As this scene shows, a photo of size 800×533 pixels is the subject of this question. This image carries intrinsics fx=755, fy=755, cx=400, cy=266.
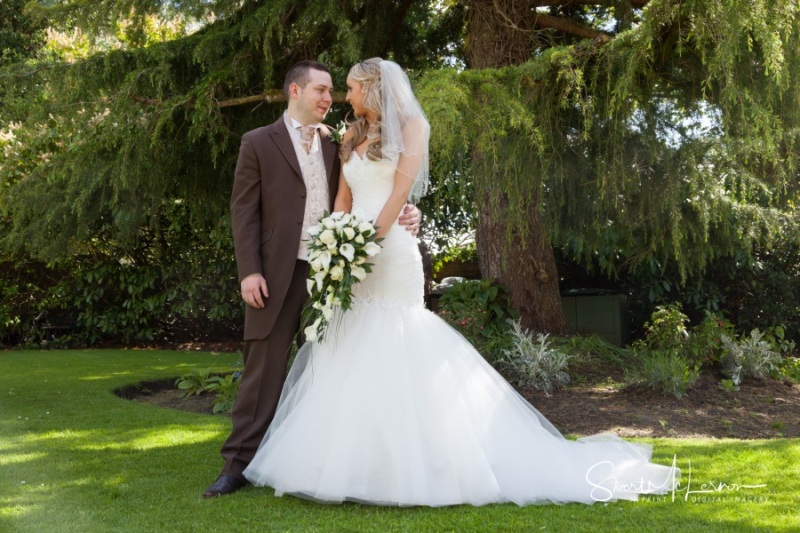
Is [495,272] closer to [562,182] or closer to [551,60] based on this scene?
[562,182]

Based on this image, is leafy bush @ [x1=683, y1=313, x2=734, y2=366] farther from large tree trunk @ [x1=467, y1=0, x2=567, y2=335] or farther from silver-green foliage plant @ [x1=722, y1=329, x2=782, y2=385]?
large tree trunk @ [x1=467, y1=0, x2=567, y2=335]

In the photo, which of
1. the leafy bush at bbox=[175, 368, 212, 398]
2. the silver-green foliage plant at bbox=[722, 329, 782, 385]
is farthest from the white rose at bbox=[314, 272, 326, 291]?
the silver-green foliage plant at bbox=[722, 329, 782, 385]

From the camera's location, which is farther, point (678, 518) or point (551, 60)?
point (551, 60)

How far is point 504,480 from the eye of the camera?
3.13 metres

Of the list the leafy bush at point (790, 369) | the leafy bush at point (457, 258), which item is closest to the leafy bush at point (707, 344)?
the leafy bush at point (790, 369)

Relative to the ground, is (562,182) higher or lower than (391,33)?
lower

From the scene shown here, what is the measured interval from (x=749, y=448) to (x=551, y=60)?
2.48 meters

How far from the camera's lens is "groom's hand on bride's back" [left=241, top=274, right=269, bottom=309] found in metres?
3.40

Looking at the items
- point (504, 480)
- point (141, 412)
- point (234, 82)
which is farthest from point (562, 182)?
point (141, 412)

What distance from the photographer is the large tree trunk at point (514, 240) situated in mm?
6539

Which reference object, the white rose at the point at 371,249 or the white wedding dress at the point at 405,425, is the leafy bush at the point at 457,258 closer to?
the white wedding dress at the point at 405,425

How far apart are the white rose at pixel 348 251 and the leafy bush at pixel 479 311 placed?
3284 millimetres

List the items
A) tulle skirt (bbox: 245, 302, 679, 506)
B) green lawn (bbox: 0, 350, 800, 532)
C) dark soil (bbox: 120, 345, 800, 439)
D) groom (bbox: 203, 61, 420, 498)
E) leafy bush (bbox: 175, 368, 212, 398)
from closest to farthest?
green lawn (bbox: 0, 350, 800, 532) < tulle skirt (bbox: 245, 302, 679, 506) < groom (bbox: 203, 61, 420, 498) < dark soil (bbox: 120, 345, 800, 439) < leafy bush (bbox: 175, 368, 212, 398)

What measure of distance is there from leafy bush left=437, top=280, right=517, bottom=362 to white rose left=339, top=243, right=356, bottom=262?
328cm
